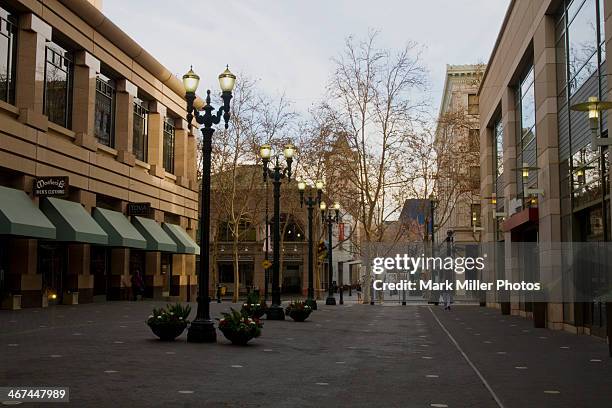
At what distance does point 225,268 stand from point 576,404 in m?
76.9

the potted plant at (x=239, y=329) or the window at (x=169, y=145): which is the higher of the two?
the window at (x=169, y=145)

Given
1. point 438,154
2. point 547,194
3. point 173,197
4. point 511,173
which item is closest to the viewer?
point 547,194

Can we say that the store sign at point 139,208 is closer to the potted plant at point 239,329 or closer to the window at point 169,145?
the window at point 169,145

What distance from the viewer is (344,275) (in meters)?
115

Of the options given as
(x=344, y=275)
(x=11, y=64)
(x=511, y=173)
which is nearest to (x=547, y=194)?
A: (x=511, y=173)

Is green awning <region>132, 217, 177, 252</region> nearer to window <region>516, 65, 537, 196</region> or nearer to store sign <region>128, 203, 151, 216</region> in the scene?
store sign <region>128, 203, 151, 216</region>

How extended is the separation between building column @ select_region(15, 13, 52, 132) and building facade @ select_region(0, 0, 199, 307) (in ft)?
0.13

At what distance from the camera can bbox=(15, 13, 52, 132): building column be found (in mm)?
28297

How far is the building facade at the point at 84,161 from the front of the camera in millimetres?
27891

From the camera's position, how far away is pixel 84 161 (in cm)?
3362

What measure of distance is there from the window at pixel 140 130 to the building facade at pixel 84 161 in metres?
0.06

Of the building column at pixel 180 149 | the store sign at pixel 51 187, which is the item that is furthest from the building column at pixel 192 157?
the store sign at pixel 51 187

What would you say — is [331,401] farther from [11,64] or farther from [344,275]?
[344,275]

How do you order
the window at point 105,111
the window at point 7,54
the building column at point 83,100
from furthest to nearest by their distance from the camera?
1. the window at point 105,111
2. the building column at point 83,100
3. the window at point 7,54
